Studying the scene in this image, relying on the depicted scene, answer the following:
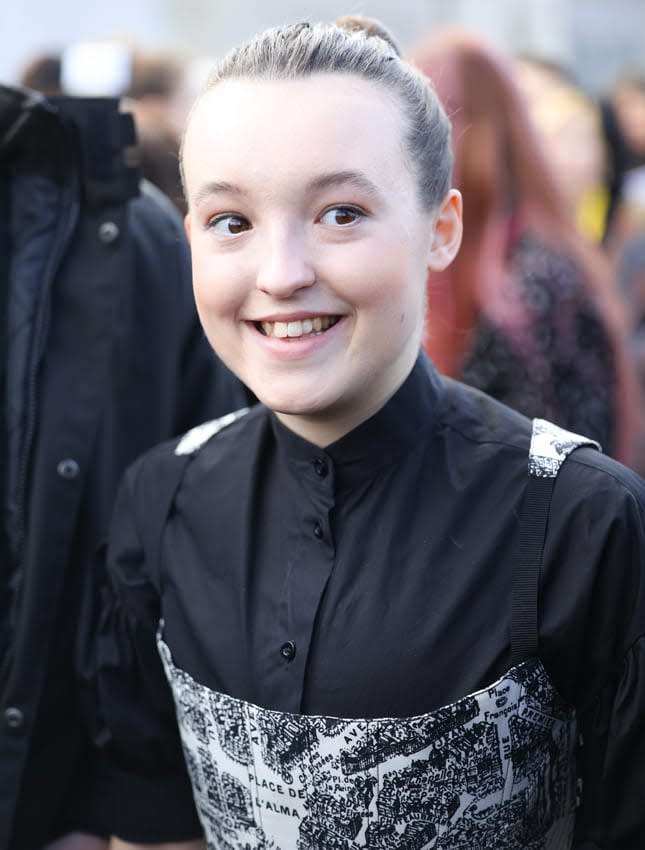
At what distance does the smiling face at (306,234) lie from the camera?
1369mm

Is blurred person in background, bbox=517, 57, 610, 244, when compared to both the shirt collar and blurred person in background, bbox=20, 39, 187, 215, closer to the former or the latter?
blurred person in background, bbox=20, 39, 187, 215

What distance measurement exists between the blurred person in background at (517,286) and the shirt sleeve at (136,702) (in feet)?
3.55

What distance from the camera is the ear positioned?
5.05 ft

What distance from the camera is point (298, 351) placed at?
1.42 meters

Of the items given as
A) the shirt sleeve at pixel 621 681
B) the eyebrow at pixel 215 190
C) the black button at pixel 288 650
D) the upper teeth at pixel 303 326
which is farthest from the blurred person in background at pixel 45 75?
the shirt sleeve at pixel 621 681

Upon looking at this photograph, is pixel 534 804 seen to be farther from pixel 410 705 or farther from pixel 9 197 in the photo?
pixel 9 197

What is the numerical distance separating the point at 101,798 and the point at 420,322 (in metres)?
0.99

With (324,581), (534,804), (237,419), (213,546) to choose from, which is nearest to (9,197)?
(237,419)

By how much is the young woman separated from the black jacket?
1.22 ft

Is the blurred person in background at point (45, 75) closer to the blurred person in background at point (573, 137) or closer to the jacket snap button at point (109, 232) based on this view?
the blurred person in background at point (573, 137)

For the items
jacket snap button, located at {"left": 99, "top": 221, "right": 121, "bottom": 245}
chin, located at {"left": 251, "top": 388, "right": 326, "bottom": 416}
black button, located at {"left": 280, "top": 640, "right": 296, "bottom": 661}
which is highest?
jacket snap button, located at {"left": 99, "top": 221, "right": 121, "bottom": 245}

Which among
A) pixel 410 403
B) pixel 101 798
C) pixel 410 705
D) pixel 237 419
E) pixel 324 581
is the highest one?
pixel 410 403

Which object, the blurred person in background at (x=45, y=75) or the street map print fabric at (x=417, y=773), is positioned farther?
the blurred person in background at (x=45, y=75)

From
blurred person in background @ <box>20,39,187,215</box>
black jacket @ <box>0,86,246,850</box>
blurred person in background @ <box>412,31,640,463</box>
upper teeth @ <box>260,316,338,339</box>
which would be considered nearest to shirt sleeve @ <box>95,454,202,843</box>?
black jacket @ <box>0,86,246,850</box>
